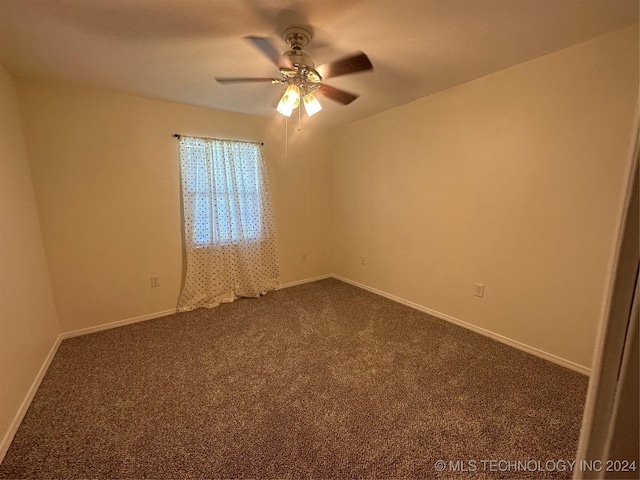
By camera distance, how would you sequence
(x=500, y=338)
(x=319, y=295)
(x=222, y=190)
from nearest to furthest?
(x=500, y=338), (x=222, y=190), (x=319, y=295)

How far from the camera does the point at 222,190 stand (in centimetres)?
313

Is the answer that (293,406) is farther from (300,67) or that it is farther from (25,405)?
(300,67)

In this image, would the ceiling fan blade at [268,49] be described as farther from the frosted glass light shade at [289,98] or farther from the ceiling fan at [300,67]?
the frosted glass light shade at [289,98]

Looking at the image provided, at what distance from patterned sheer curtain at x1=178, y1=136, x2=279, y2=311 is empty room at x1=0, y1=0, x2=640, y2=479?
0.09 ft

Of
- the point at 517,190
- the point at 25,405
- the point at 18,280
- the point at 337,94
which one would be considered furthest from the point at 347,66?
the point at 25,405

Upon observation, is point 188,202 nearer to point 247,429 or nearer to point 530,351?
point 247,429

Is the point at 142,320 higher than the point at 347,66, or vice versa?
the point at 347,66

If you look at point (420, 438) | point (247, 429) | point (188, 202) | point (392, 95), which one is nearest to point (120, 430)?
point (247, 429)

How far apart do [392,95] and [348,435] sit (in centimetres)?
278

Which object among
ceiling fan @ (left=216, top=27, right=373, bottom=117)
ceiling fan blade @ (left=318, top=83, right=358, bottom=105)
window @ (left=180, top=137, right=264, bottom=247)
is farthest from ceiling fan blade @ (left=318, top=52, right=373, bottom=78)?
window @ (left=180, top=137, right=264, bottom=247)

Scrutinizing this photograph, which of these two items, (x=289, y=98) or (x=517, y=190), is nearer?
(x=289, y=98)

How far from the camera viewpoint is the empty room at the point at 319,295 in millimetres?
1370

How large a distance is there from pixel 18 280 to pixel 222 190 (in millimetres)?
1798

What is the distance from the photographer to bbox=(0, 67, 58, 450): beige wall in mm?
1546
